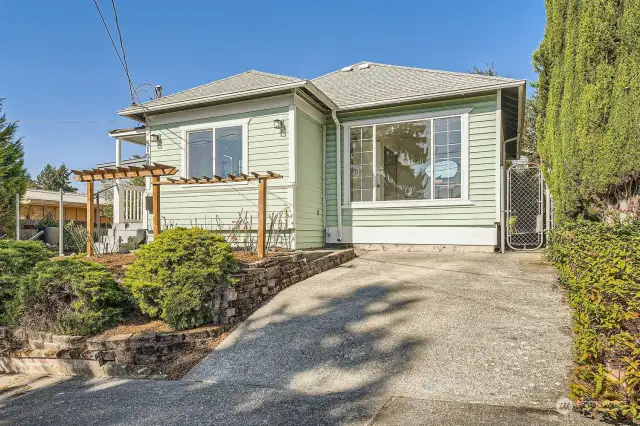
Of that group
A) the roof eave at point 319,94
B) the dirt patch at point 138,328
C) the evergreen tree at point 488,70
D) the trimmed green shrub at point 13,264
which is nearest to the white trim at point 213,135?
the roof eave at point 319,94

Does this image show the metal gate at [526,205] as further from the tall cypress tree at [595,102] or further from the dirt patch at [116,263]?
the dirt patch at [116,263]

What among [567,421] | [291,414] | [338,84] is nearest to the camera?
[567,421]

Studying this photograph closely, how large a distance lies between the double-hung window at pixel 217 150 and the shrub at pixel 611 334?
23.3 ft

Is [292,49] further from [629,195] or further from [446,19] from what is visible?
[629,195]

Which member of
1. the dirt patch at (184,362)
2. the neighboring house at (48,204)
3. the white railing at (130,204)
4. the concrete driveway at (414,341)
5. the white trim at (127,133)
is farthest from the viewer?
the neighboring house at (48,204)

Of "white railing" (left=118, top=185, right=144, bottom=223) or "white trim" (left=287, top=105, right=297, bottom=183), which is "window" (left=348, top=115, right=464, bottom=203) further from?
"white railing" (left=118, top=185, right=144, bottom=223)

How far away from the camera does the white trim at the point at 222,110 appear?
853 centimetres

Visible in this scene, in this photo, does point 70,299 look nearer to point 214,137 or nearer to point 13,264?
point 13,264

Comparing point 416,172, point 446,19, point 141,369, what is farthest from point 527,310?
point 446,19

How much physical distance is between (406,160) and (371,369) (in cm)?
662

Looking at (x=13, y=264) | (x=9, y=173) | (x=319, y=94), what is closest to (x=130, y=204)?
(x=9, y=173)

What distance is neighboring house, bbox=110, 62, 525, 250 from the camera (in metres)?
8.48

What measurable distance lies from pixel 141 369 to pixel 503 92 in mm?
8281

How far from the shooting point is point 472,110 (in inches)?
339
